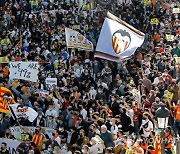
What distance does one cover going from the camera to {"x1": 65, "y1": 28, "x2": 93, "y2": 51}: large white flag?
24.9 metres

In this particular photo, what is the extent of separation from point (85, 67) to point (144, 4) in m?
9.28

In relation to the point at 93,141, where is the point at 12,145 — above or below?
below

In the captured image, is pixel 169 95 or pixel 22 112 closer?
pixel 22 112

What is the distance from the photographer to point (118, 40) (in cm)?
2188

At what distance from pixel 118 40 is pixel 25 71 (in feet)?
9.45

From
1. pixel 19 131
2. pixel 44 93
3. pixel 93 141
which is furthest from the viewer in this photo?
pixel 44 93

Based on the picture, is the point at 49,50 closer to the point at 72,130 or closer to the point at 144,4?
the point at 144,4

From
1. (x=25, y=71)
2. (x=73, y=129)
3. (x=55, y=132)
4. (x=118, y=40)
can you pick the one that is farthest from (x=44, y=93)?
(x=73, y=129)

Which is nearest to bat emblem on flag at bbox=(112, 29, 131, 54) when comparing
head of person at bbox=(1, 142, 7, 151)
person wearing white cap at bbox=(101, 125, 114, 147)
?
person wearing white cap at bbox=(101, 125, 114, 147)

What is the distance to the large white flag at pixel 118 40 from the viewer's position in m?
21.6

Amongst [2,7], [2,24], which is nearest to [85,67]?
[2,24]

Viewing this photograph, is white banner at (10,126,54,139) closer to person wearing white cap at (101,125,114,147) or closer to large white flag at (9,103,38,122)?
large white flag at (9,103,38,122)

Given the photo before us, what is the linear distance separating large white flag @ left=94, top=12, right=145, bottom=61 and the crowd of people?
85cm

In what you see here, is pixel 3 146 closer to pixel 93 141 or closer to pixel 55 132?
pixel 55 132
